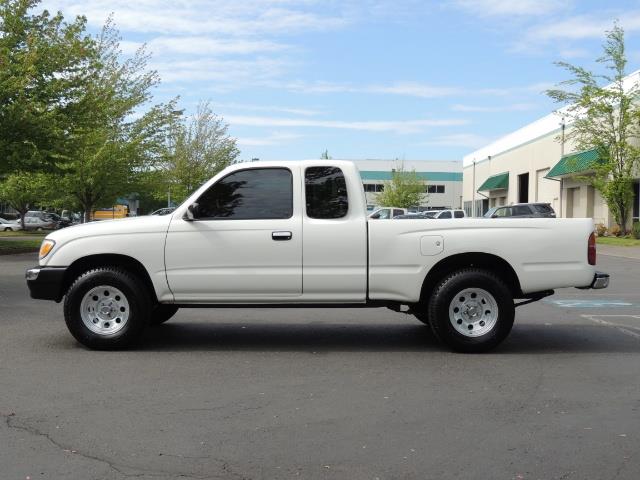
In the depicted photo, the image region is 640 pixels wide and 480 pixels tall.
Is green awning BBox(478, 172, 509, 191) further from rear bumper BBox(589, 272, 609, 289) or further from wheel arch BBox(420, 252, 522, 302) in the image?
wheel arch BBox(420, 252, 522, 302)

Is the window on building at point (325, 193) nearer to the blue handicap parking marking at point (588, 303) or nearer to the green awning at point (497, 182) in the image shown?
the blue handicap parking marking at point (588, 303)

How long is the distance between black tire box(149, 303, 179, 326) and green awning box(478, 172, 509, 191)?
57.8 m

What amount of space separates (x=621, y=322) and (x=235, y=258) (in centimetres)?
564

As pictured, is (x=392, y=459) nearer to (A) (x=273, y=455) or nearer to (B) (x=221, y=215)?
(A) (x=273, y=455)

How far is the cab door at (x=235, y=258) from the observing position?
7.68m

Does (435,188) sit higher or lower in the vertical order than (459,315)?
higher

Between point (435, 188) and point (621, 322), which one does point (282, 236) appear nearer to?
point (621, 322)

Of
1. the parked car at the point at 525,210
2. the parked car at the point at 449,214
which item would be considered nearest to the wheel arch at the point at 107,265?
the parked car at the point at 449,214

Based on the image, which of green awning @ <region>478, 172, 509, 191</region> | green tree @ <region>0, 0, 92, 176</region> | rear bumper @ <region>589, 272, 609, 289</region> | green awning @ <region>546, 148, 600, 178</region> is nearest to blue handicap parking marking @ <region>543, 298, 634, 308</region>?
rear bumper @ <region>589, 272, 609, 289</region>

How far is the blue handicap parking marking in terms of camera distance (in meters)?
11.9

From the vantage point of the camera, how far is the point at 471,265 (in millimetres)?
7902

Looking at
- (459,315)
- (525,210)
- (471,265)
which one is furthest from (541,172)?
(459,315)

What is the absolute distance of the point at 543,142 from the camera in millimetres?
54344

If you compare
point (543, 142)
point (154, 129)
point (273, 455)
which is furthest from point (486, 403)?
point (543, 142)
